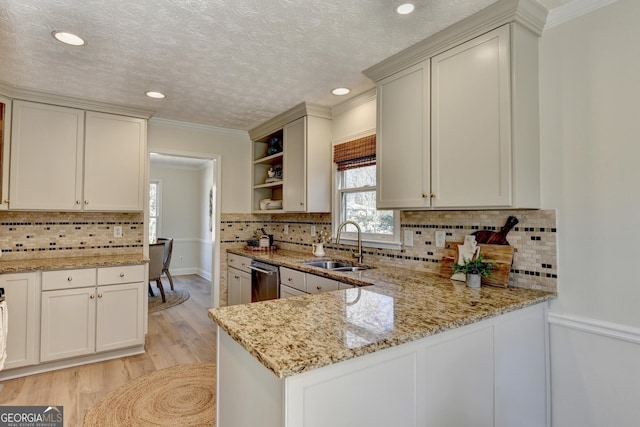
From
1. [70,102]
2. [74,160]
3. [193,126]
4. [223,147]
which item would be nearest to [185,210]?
[223,147]

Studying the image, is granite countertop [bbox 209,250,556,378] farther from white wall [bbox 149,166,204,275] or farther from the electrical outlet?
white wall [bbox 149,166,204,275]

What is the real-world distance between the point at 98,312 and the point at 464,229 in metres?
3.00

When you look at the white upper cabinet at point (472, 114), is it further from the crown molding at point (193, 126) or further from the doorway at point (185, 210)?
the doorway at point (185, 210)

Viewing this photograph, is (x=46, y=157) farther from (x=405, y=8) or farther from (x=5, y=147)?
(x=405, y=8)

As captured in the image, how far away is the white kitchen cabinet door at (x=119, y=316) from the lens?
2.98 metres

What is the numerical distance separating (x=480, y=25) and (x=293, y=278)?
2129 mm

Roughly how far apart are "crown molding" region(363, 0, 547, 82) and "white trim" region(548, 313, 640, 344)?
4.92 ft

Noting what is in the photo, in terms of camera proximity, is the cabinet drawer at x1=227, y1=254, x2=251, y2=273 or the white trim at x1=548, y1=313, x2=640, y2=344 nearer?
the white trim at x1=548, y1=313, x2=640, y2=344

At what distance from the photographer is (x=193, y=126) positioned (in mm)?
3955

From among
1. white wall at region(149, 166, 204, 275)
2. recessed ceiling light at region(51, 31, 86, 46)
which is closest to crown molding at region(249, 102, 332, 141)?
recessed ceiling light at region(51, 31, 86, 46)

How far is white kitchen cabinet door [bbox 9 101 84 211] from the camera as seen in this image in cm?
284

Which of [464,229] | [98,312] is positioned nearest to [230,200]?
[98,312]

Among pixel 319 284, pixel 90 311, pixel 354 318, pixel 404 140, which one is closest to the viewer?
pixel 354 318

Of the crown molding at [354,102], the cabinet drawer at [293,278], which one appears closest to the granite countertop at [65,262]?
the cabinet drawer at [293,278]
